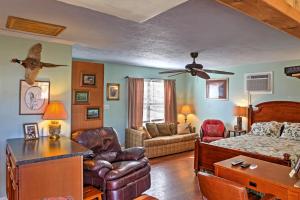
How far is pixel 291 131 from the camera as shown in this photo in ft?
15.4

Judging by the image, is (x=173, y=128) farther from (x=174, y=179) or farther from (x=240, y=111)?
(x=174, y=179)

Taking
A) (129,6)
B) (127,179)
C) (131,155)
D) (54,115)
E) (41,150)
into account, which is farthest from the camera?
(131,155)

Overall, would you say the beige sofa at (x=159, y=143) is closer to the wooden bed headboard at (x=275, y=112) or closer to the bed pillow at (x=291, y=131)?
the wooden bed headboard at (x=275, y=112)

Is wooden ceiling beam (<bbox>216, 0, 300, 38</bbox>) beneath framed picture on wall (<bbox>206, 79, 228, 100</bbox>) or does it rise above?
above

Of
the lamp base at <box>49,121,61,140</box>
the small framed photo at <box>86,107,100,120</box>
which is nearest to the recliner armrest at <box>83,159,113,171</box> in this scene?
the lamp base at <box>49,121,61,140</box>

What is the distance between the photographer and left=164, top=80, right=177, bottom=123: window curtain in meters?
7.11

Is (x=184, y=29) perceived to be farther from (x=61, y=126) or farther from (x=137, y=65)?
(x=137, y=65)

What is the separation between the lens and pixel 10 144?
2.86m

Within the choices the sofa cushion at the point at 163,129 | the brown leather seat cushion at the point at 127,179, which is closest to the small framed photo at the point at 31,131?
the brown leather seat cushion at the point at 127,179

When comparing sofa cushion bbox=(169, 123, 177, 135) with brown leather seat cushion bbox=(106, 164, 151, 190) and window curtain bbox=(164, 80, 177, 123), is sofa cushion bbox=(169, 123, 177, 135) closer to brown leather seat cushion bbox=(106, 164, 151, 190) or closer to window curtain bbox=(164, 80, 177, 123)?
window curtain bbox=(164, 80, 177, 123)

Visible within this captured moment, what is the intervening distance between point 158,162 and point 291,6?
4395 millimetres

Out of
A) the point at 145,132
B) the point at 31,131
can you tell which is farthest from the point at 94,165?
the point at 145,132

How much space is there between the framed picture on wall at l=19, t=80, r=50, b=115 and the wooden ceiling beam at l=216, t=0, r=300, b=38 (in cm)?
294

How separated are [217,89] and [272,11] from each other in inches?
213
